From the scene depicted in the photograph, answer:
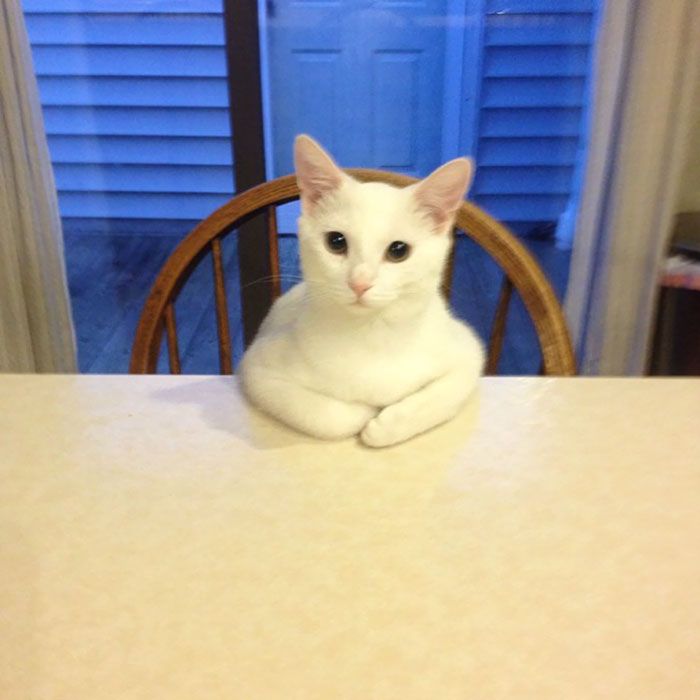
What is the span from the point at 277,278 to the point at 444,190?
0.27 meters

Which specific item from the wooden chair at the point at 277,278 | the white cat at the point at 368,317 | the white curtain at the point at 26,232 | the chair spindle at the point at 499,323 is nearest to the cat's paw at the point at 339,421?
the white cat at the point at 368,317

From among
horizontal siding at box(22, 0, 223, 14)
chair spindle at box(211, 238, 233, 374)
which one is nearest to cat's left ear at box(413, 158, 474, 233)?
chair spindle at box(211, 238, 233, 374)

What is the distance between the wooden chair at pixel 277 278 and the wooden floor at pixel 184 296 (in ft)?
2.97

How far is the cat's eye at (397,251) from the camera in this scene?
25.9 inches

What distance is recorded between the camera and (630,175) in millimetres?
1434

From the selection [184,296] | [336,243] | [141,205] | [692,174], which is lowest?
[184,296]

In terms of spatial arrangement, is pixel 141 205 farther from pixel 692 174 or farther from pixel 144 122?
pixel 692 174

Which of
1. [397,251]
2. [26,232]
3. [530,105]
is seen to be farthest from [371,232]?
[530,105]

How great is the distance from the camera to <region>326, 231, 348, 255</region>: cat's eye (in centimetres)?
67

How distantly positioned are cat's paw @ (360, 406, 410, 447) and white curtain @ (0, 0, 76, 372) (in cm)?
114

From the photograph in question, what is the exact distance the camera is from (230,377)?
2.75ft

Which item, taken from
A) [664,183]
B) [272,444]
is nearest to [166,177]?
[664,183]

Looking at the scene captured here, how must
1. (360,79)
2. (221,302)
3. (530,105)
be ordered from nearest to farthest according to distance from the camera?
(221,302)
(360,79)
(530,105)

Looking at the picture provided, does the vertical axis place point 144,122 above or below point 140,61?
below
